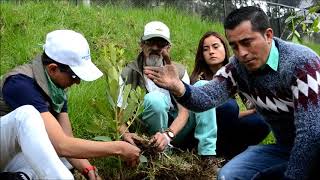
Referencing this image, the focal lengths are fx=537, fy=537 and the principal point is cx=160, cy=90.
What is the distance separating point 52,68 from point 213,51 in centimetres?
155

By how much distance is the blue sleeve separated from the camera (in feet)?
8.84

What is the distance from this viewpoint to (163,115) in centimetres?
351

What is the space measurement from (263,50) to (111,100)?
0.88 meters

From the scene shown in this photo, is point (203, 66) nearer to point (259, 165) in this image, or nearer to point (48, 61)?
point (259, 165)

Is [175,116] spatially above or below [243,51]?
below

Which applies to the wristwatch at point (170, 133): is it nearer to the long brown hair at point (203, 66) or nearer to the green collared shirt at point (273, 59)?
the long brown hair at point (203, 66)

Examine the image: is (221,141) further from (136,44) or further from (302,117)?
(136,44)

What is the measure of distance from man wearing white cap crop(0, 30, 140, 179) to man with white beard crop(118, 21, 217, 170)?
488 millimetres

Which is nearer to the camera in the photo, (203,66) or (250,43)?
(250,43)

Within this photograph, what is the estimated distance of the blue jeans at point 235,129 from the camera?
3.74m

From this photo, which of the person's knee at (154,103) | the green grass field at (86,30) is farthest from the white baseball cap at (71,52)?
the green grass field at (86,30)

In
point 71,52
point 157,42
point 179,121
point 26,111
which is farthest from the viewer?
point 157,42

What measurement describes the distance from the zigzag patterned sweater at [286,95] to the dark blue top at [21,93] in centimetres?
76

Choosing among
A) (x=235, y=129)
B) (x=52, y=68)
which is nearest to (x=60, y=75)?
(x=52, y=68)
